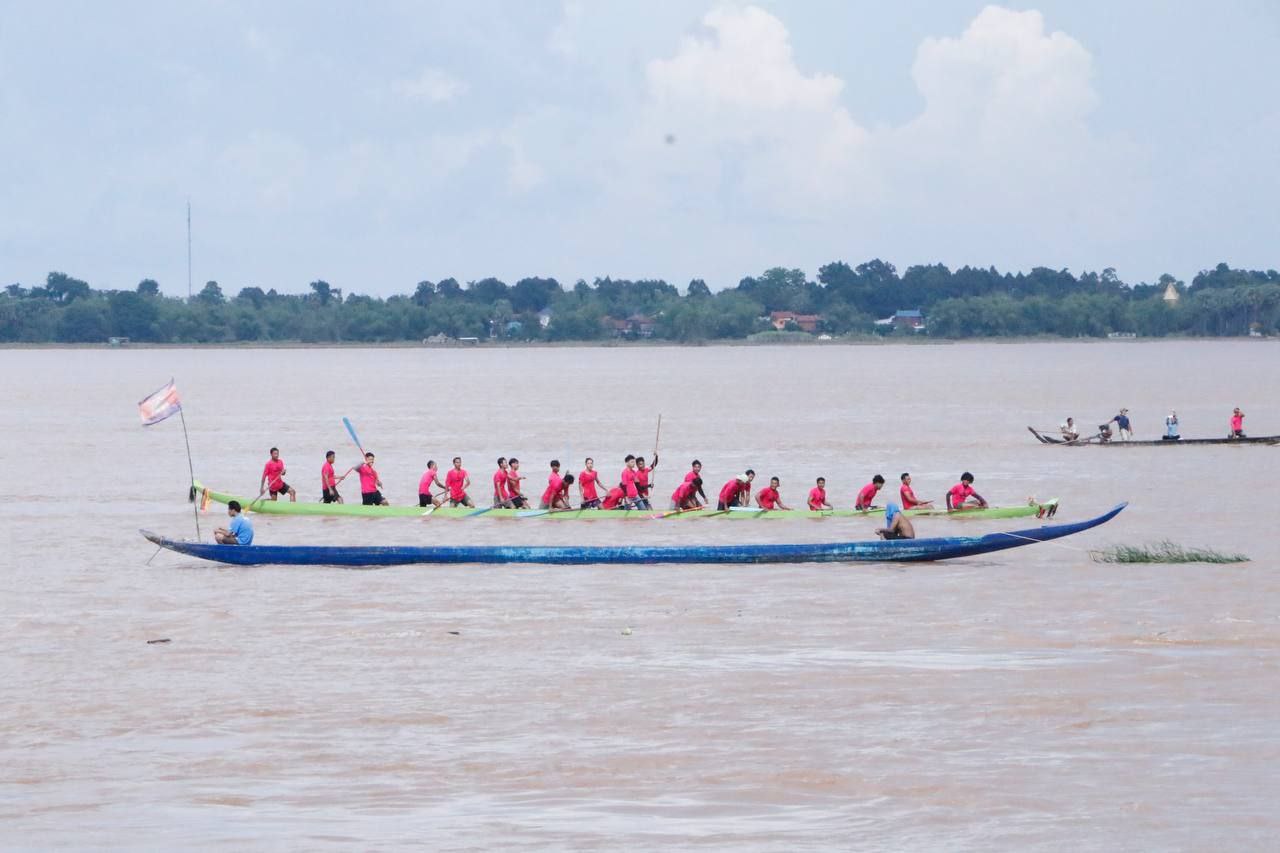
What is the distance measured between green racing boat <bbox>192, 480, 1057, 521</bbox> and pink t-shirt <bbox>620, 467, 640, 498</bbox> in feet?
1.07

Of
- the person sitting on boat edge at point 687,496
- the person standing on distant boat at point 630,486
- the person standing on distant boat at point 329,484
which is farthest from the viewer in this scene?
the person standing on distant boat at point 329,484

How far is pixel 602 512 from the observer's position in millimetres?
32250

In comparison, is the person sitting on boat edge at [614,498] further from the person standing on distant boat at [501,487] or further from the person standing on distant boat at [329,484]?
the person standing on distant boat at [329,484]

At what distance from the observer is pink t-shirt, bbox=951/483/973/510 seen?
30.7 meters

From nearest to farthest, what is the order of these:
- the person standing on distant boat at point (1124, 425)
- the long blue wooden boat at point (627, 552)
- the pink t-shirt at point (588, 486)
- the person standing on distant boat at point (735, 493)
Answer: the long blue wooden boat at point (627, 552), the person standing on distant boat at point (735, 493), the pink t-shirt at point (588, 486), the person standing on distant boat at point (1124, 425)

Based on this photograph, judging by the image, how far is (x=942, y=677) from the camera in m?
19.0

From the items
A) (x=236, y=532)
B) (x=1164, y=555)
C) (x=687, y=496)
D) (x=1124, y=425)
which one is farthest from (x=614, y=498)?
(x=1124, y=425)

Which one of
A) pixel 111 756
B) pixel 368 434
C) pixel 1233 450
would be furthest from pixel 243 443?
pixel 111 756

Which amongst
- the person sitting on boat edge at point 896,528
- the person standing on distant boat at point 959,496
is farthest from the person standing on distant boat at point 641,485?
the person sitting on boat edge at point 896,528

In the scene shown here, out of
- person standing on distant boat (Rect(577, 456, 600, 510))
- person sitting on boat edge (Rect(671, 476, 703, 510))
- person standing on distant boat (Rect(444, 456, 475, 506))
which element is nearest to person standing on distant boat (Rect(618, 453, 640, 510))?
person standing on distant boat (Rect(577, 456, 600, 510))

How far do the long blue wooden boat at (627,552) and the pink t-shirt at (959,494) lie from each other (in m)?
4.21

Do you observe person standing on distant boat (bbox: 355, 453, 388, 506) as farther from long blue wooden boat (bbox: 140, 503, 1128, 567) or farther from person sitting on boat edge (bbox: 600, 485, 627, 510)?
long blue wooden boat (bbox: 140, 503, 1128, 567)

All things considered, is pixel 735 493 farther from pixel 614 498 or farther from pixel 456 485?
pixel 456 485

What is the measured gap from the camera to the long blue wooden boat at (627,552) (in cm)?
2592
